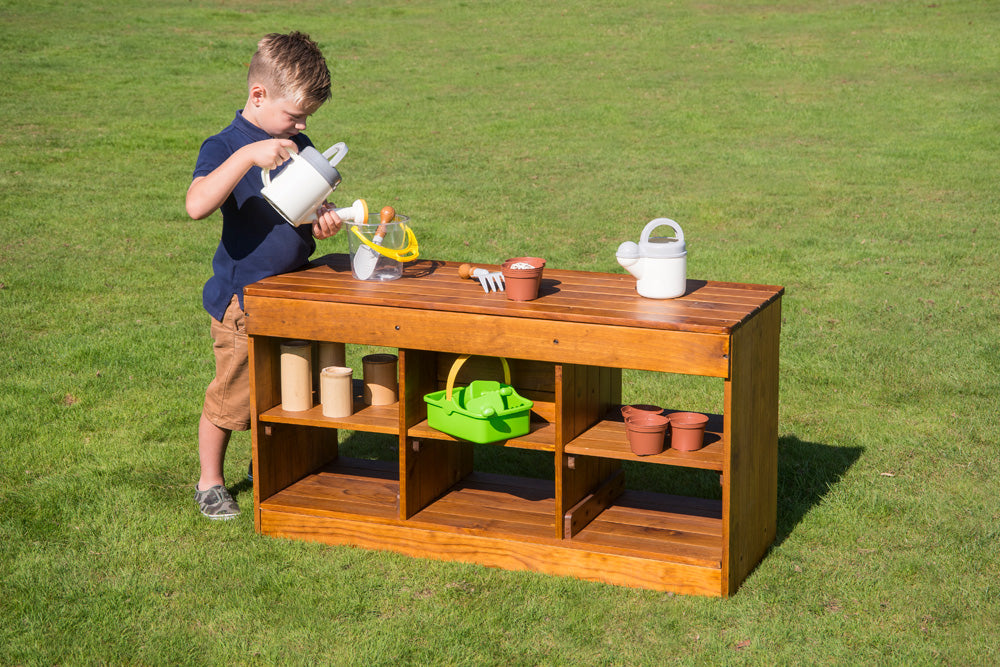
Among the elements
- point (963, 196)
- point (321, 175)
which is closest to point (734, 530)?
point (321, 175)

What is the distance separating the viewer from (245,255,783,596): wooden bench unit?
4.10 meters

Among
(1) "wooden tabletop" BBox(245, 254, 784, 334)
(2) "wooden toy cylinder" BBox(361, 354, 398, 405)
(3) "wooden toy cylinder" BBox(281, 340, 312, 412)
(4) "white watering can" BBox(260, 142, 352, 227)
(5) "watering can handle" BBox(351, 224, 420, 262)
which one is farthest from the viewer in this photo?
(2) "wooden toy cylinder" BBox(361, 354, 398, 405)

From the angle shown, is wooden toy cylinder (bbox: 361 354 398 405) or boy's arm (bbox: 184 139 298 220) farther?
wooden toy cylinder (bbox: 361 354 398 405)

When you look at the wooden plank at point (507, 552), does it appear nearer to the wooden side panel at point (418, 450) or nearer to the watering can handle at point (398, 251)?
the wooden side panel at point (418, 450)

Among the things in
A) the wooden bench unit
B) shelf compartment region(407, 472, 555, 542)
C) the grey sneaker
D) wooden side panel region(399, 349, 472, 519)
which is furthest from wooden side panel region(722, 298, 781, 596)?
the grey sneaker

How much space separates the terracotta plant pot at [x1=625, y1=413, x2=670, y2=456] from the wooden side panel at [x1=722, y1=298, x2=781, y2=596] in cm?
28

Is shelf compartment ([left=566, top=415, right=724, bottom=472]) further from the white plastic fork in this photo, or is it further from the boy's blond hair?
the boy's blond hair

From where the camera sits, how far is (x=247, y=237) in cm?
475

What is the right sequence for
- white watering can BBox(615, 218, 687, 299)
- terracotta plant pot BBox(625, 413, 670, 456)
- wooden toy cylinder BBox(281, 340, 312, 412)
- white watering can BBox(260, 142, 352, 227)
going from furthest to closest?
1. wooden toy cylinder BBox(281, 340, 312, 412)
2. white watering can BBox(260, 142, 352, 227)
3. white watering can BBox(615, 218, 687, 299)
4. terracotta plant pot BBox(625, 413, 670, 456)

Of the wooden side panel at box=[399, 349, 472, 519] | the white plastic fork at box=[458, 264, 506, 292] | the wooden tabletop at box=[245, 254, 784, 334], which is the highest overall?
the white plastic fork at box=[458, 264, 506, 292]

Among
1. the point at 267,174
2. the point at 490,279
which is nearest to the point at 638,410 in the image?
the point at 490,279

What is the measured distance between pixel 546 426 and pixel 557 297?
55cm

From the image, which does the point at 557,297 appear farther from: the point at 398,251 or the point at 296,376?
the point at 296,376

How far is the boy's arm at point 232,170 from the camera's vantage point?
4.27 meters
